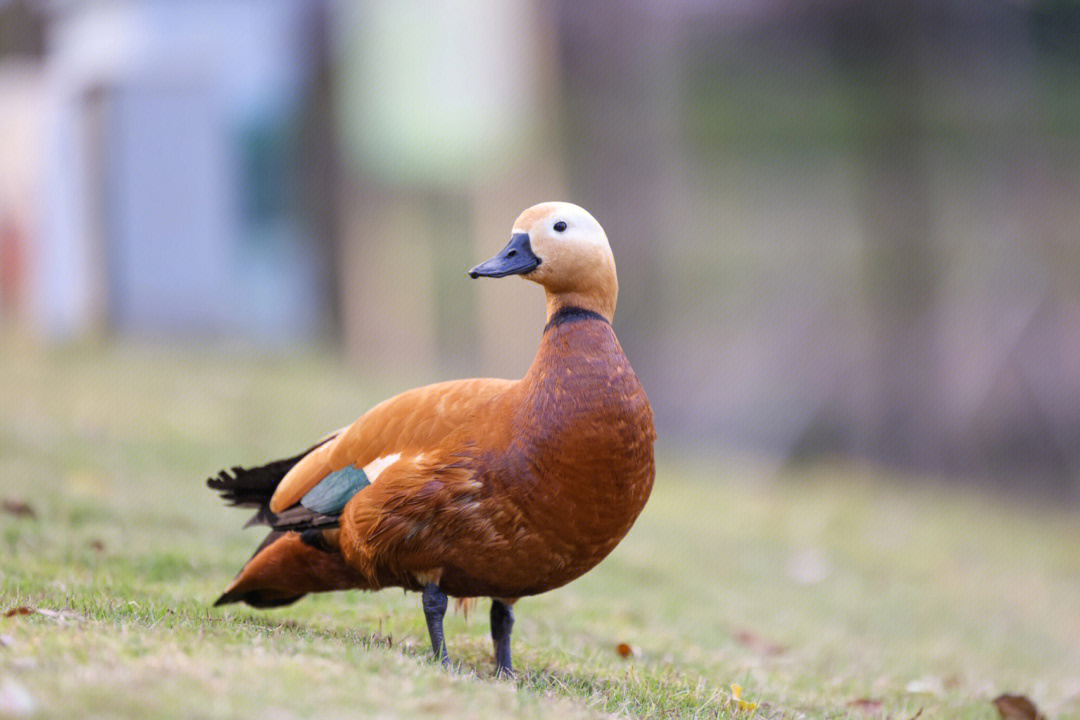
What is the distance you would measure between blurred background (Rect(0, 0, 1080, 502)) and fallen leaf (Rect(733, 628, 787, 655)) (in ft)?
21.4

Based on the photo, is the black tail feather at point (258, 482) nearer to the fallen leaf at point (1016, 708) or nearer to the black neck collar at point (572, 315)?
the black neck collar at point (572, 315)

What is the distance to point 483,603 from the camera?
582 cm

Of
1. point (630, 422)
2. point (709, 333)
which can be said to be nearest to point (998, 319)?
point (709, 333)

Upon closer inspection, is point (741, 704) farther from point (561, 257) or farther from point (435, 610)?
point (561, 257)

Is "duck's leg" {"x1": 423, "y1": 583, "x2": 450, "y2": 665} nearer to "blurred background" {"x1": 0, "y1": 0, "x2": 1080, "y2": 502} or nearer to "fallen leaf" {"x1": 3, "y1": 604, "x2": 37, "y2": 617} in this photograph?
"fallen leaf" {"x1": 3, "y1": 604, "x2": 37, "y2": 617}

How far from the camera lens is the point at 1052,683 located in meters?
5.73

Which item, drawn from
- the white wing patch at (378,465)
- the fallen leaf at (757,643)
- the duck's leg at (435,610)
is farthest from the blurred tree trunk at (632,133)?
the duck's leg at (435,610)

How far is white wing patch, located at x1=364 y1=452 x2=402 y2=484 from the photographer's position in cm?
382

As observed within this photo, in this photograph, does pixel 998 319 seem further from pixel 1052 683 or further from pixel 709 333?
pixel 1052 683

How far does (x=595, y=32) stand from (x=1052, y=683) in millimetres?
9161

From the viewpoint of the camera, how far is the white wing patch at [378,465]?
150 inches

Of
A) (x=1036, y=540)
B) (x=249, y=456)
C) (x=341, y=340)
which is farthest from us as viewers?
(x=341, y=340)

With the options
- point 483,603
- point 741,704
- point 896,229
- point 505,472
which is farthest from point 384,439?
point 896,229

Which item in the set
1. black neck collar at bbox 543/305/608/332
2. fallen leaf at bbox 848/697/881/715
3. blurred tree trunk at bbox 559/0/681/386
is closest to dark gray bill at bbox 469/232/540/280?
black neck collar at bbox 543/305/608/332
